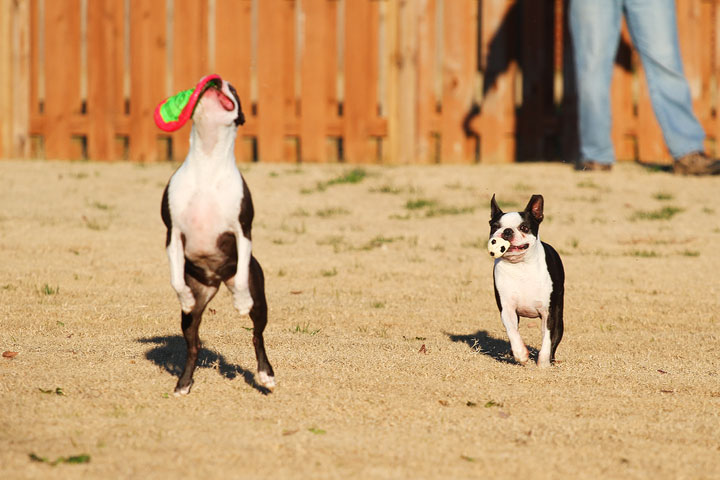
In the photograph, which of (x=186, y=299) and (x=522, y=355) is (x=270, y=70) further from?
(x=186, y=299)

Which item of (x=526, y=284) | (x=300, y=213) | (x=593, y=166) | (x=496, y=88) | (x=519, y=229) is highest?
(x=496, y=88)

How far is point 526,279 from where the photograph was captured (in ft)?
17.7

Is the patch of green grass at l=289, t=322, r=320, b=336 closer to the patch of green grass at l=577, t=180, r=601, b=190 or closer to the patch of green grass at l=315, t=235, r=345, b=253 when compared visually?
the patch of green grass at l=315, t=235, r=345, b=253

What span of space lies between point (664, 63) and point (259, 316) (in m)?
8.06

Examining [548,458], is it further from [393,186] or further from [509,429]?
[393,186]

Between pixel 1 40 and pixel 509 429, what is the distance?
34.4 feet

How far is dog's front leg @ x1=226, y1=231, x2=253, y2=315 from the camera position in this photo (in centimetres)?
446

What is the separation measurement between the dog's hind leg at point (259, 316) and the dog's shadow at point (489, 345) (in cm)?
156

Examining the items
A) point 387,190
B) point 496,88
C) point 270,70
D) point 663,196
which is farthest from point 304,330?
point 496,88

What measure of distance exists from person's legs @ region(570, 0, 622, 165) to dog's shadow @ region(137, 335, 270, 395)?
6792mm

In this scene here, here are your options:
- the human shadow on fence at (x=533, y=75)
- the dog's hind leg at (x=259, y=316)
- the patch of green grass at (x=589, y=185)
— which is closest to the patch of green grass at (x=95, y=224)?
the human shadow on fence at (x=533, y=75)

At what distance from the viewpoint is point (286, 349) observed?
5805 mm

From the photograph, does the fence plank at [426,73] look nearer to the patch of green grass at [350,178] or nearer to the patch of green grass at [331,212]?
the patch of green grass at [350,178]

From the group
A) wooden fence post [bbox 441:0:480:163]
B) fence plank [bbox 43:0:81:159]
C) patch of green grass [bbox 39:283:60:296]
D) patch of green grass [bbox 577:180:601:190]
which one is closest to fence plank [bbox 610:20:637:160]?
patch of green grass [bbox 577:180:601:190]
